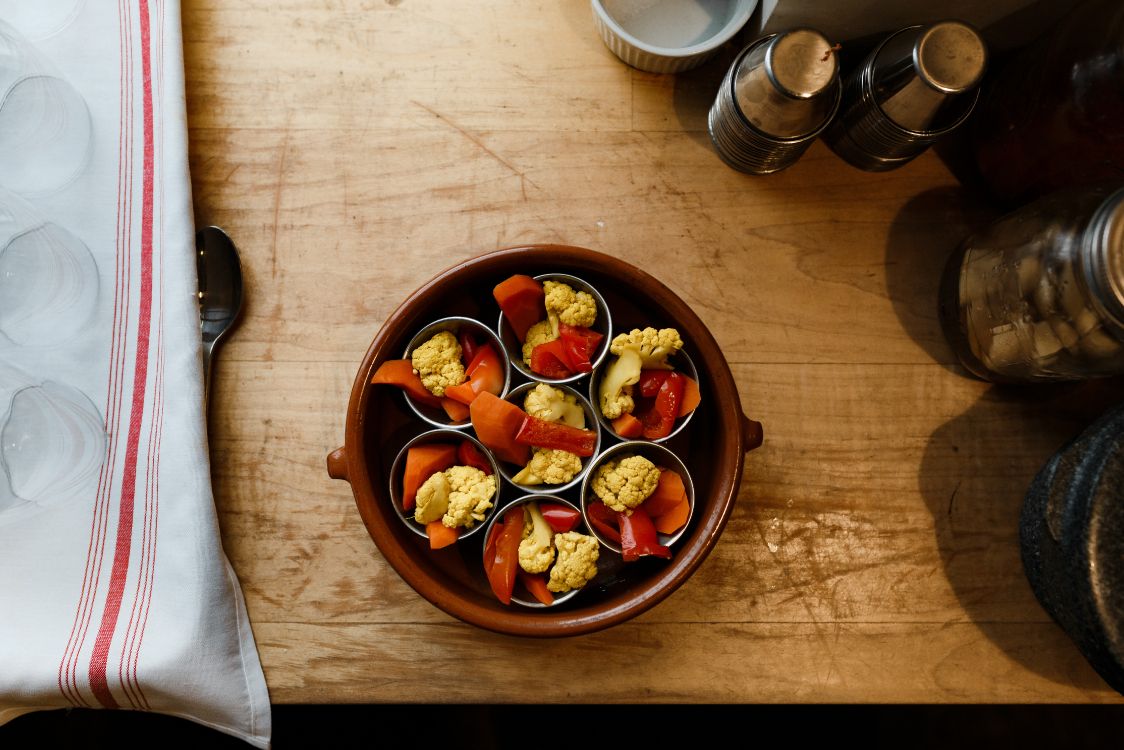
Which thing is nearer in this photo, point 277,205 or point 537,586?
point 537,586

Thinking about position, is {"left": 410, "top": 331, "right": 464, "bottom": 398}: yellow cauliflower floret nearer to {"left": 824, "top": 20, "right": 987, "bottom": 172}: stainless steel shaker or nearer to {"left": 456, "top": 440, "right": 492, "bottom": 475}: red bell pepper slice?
{"left": 456, "top": 440, "right": 492, "bottom": 475}: red bell pepper slice

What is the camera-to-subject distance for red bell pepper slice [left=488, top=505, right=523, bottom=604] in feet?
3.20

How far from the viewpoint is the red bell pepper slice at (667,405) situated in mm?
1000

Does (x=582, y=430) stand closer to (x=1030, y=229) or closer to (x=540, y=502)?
(x=540, y=502)

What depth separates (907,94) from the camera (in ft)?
3.20

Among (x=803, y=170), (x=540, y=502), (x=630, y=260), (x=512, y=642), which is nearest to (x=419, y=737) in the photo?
(x=512, y=642)

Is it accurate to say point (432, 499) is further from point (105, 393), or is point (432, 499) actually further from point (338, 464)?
point (105, 393)

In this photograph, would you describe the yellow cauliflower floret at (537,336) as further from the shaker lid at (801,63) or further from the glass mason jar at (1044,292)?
the glass mason jar at (1044,292)

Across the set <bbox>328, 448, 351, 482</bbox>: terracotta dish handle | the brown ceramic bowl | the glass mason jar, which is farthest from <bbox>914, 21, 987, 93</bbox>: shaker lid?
<bbox>328, 448, 351, 482</bbox>: terracotta dish handle

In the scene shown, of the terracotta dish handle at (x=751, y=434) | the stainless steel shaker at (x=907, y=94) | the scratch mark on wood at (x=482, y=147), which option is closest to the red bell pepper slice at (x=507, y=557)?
the terracotta dish handle at (x=751, y=434)

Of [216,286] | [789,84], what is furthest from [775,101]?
[216,286]

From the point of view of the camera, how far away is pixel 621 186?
116 cm

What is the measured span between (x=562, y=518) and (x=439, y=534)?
0.16 m

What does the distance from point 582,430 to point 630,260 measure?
0.30 meters
